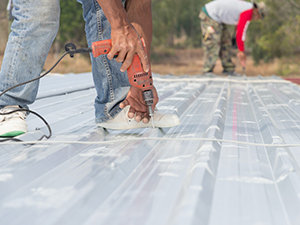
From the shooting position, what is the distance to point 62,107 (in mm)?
2094

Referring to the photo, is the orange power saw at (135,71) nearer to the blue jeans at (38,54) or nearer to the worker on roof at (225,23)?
the blue jeans at (38,54)

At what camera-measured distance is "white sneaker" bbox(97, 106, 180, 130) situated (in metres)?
1.46

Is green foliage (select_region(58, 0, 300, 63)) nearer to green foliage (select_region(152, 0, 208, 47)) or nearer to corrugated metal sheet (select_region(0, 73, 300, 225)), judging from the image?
green foliage (select_region(152, 0, 208, 47))

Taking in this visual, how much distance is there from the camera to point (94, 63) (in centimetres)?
153

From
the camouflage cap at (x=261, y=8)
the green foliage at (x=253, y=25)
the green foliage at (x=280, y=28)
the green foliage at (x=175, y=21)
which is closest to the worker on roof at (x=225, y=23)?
the camouflage cap at (x=261, y=8)

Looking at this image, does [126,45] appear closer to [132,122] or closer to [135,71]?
[135,71]

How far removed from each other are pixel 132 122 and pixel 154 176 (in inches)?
23.1

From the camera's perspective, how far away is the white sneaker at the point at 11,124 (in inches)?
51.8

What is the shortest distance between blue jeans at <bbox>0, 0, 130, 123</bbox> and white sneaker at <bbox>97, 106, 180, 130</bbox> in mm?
35

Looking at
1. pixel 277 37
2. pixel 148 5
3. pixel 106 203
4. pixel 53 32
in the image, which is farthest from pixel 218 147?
pixel 277 37

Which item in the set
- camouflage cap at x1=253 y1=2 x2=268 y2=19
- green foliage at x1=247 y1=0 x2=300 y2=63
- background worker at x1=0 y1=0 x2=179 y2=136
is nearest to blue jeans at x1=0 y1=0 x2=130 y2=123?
background worker at x1=0 y1=0 x2=179 y2=136

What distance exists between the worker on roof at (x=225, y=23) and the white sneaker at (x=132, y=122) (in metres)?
3.54

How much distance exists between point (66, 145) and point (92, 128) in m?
0.33

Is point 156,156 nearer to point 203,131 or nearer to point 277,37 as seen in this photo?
point 203,131
